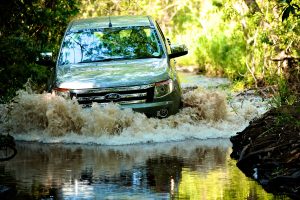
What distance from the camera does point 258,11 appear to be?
20.3 metres

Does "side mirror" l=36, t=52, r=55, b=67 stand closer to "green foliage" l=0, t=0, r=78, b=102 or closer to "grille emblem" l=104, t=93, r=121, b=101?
"green foliage" l=0, t=0, r=78, b=102

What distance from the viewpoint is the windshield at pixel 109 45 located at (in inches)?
581

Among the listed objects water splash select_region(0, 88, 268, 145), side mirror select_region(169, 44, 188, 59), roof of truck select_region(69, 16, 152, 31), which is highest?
roof of truck select_region(69, 16, 152, 31)

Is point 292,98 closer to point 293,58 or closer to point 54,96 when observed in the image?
point 54,96

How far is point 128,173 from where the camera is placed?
1031 centimetres

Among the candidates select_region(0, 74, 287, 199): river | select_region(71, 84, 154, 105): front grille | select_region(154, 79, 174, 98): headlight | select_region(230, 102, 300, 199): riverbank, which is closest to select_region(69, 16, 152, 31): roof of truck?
select_region(0, 74, 287, 199): river

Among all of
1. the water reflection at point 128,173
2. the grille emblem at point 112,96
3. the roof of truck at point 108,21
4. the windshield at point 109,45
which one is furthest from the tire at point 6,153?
the roof of truck at point 108,21

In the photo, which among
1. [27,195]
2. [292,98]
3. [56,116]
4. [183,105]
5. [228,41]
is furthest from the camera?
[228,41]

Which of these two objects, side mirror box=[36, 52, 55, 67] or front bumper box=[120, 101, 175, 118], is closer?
front bumper box=[120, 101, 175, 118]

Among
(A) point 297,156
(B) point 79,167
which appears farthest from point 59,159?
(A) point 297,156

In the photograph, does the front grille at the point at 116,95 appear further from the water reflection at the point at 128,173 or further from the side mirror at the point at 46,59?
the side mirror at the point at 46,59

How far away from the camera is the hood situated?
1359 centimetres

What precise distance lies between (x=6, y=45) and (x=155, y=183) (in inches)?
121

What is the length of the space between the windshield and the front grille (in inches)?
45.0
